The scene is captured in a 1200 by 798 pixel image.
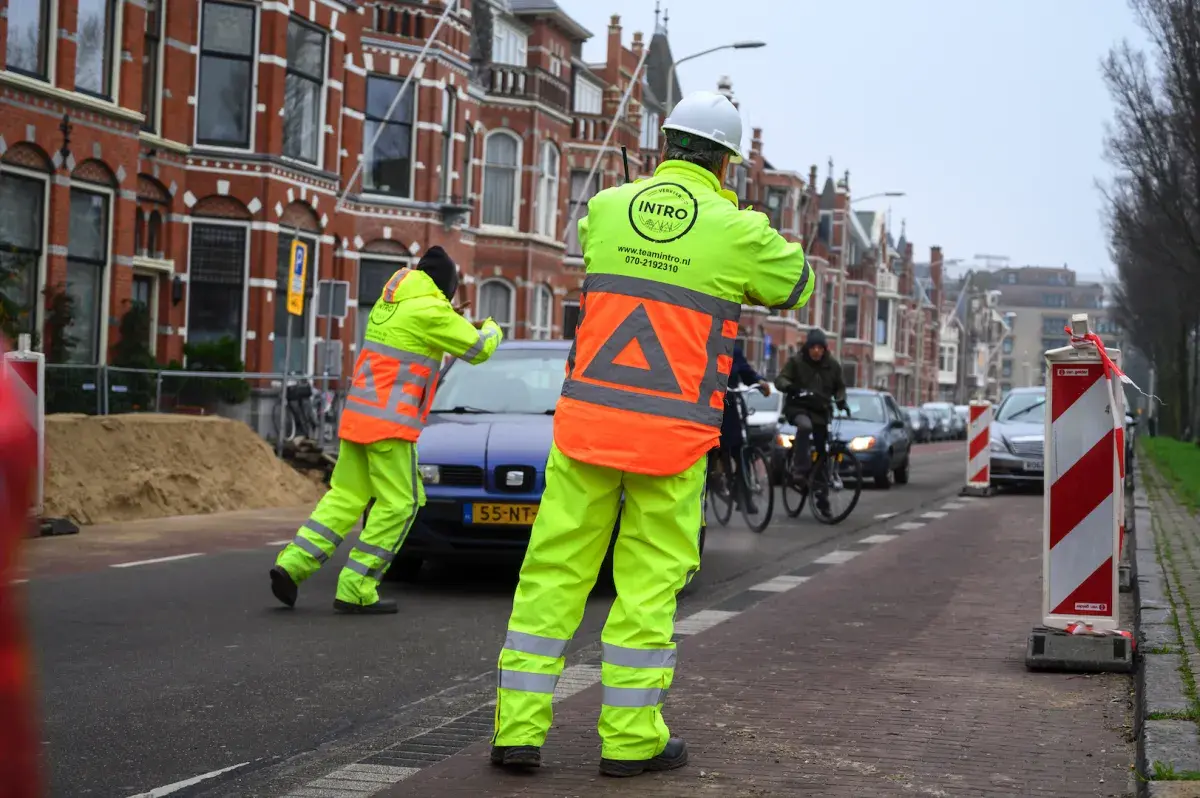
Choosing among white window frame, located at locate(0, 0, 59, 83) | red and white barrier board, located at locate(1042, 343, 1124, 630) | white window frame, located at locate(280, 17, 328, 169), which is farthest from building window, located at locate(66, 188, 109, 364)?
red and white barrier board, located at locate(1042, 343, 1124, 630)

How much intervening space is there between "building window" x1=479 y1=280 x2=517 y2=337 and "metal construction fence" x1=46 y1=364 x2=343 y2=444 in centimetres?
1541

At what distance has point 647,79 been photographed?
67.9 metres

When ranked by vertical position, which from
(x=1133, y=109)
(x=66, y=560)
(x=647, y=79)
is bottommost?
(x=66, y=560)

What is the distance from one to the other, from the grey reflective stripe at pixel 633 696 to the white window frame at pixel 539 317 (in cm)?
3854

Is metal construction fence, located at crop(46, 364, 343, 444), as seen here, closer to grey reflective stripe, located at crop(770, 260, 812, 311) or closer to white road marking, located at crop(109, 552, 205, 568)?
white road marking, located at crop(109, 552, 205, 568)

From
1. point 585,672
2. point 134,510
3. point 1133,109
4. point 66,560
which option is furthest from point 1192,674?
point 1133,109

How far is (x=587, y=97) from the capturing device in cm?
5388

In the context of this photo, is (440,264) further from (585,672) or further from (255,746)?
(255,746)

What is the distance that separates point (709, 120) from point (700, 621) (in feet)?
13.9

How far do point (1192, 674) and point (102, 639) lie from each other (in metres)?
4.94

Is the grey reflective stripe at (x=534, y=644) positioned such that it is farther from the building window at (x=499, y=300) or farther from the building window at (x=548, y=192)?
the building window at (x=548, y=192)

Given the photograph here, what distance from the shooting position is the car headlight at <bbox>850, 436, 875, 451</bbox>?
76.3 ft

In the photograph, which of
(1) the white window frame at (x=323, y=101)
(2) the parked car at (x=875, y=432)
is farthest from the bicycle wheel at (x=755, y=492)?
(1) the white window frame at (x=323, y=101)

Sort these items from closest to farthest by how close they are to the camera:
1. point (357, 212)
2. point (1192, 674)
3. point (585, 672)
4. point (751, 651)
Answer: point (1192, 674) → point (585, 672) → point (751, 651) → point (357, 212)
